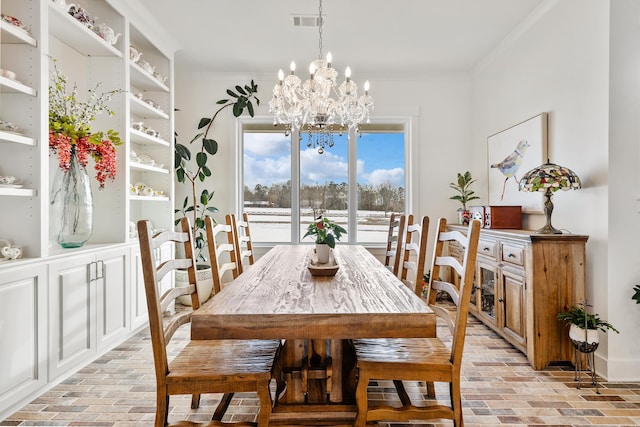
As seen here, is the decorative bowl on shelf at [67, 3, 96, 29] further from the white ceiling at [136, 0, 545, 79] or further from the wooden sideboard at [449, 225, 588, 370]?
the wooden sideboard at [449, 225, 588, 370]

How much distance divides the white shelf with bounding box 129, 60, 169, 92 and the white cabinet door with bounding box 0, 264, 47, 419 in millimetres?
1985

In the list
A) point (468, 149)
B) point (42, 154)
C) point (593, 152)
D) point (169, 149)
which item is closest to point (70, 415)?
point (42, 154)

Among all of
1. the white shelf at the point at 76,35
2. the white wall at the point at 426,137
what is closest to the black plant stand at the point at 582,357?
the white wall at the point at 426,137

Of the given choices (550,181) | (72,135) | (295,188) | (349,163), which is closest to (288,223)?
(295,188)

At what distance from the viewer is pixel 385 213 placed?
493cm

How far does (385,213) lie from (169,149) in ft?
8.95

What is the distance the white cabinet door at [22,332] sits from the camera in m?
1.95

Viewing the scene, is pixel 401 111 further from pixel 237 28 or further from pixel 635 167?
pixel 635 167

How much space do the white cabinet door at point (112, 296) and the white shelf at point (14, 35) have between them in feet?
4.65

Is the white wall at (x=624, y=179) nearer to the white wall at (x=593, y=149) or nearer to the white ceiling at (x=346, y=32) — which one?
the white wall at (x=593, y=149)

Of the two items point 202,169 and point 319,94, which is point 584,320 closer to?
point 319,94

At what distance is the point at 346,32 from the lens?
3625 millimetres

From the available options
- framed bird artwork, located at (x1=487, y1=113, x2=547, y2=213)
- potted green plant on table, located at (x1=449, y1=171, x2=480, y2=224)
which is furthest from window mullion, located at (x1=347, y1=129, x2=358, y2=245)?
framed bird artwork, located at (x1=487, y1=113, x2=547, y2=213)

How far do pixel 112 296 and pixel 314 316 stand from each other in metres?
2.28
